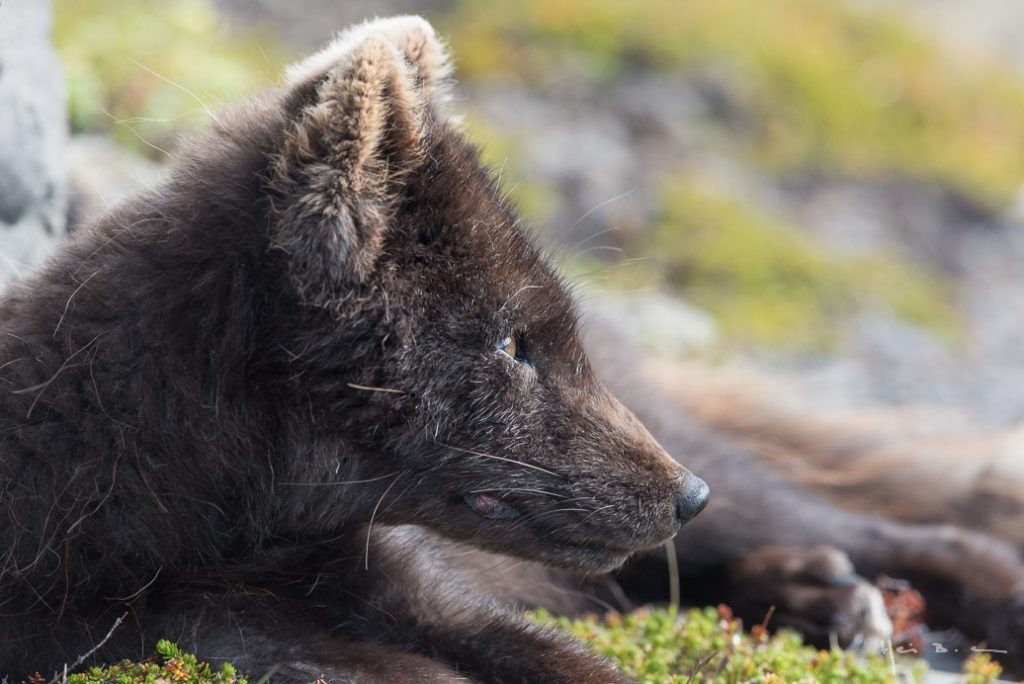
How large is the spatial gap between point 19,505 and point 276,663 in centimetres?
78

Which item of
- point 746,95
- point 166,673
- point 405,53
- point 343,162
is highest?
point 746,95

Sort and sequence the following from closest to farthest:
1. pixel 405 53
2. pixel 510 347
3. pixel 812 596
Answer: pixel 510 347 < pixel 405 53 < pixel 812 596

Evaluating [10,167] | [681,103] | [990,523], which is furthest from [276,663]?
[681,103]

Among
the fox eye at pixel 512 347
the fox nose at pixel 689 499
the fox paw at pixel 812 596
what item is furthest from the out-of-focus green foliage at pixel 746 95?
the fox nose at pixel 689 499

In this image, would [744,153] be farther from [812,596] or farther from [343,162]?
[343,162]

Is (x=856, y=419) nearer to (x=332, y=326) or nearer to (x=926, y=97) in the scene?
(x=332, y=326)

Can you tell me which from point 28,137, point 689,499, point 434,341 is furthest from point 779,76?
point 434,341

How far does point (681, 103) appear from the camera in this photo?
1202cm

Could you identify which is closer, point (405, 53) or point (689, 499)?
point (689, 499)

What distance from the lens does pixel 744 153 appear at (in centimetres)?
1199

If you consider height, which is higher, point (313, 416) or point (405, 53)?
point (405, 53)

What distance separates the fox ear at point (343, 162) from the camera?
298cm

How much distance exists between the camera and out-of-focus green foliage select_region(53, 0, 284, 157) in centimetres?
687

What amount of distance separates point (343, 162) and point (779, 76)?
10.6 m
